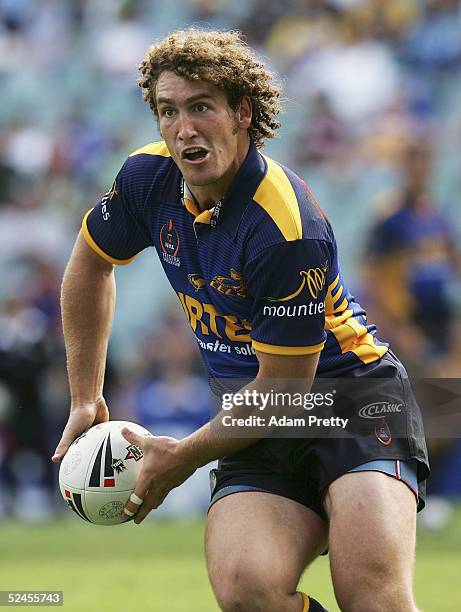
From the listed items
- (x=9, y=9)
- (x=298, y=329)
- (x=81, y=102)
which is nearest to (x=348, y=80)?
(x=81, y=102)

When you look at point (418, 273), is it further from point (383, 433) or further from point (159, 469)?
point (159, 469)

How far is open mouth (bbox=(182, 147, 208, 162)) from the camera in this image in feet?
14.9

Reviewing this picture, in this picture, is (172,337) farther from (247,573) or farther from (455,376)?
(247,573)

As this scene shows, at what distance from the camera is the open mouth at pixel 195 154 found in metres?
4.55

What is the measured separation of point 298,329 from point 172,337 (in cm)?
691

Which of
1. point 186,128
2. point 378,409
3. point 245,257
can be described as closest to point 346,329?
point 378,409

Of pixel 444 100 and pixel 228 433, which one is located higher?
pixel 444 100

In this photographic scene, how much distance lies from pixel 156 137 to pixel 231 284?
27.9 ft

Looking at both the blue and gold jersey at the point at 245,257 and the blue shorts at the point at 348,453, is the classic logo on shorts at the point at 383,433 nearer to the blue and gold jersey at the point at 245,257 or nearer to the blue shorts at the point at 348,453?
the blue shorts at the point at 348,453

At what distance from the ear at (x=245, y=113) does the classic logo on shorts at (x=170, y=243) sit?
505 mm

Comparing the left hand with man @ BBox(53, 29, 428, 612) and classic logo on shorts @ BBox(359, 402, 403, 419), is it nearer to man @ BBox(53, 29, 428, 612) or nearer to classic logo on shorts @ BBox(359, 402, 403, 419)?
man @ BBox(53, 29, 428, 612)

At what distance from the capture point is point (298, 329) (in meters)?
4.50

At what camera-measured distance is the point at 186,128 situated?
178 inches

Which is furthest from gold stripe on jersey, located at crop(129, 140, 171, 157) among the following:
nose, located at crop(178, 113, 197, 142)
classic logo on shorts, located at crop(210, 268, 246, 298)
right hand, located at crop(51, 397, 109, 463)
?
right hand, located at crop(51, 397, 109, 463)
